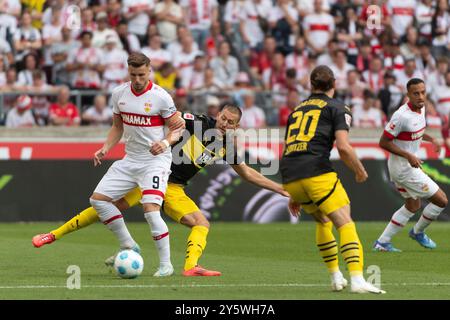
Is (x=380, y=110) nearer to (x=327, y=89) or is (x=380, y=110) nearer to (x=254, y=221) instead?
(x=254, y=221)

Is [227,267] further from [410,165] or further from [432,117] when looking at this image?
[432,117]

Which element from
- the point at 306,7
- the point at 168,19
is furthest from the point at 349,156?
the point at 306,7

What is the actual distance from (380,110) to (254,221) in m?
3.86

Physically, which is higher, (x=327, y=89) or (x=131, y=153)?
(x=327, y=89)

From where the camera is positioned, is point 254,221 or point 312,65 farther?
point 312,65

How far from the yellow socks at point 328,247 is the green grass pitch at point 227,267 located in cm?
25

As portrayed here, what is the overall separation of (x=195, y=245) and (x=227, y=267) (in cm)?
100

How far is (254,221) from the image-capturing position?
2225 cm

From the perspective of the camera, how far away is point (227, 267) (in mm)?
13352

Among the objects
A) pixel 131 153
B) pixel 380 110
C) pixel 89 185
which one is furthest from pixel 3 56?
pixel 131 153

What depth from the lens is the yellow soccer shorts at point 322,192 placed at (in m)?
10.4

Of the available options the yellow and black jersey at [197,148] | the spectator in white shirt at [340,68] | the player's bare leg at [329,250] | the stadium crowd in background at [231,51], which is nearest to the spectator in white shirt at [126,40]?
the stadium crowd in background at [231,51]
